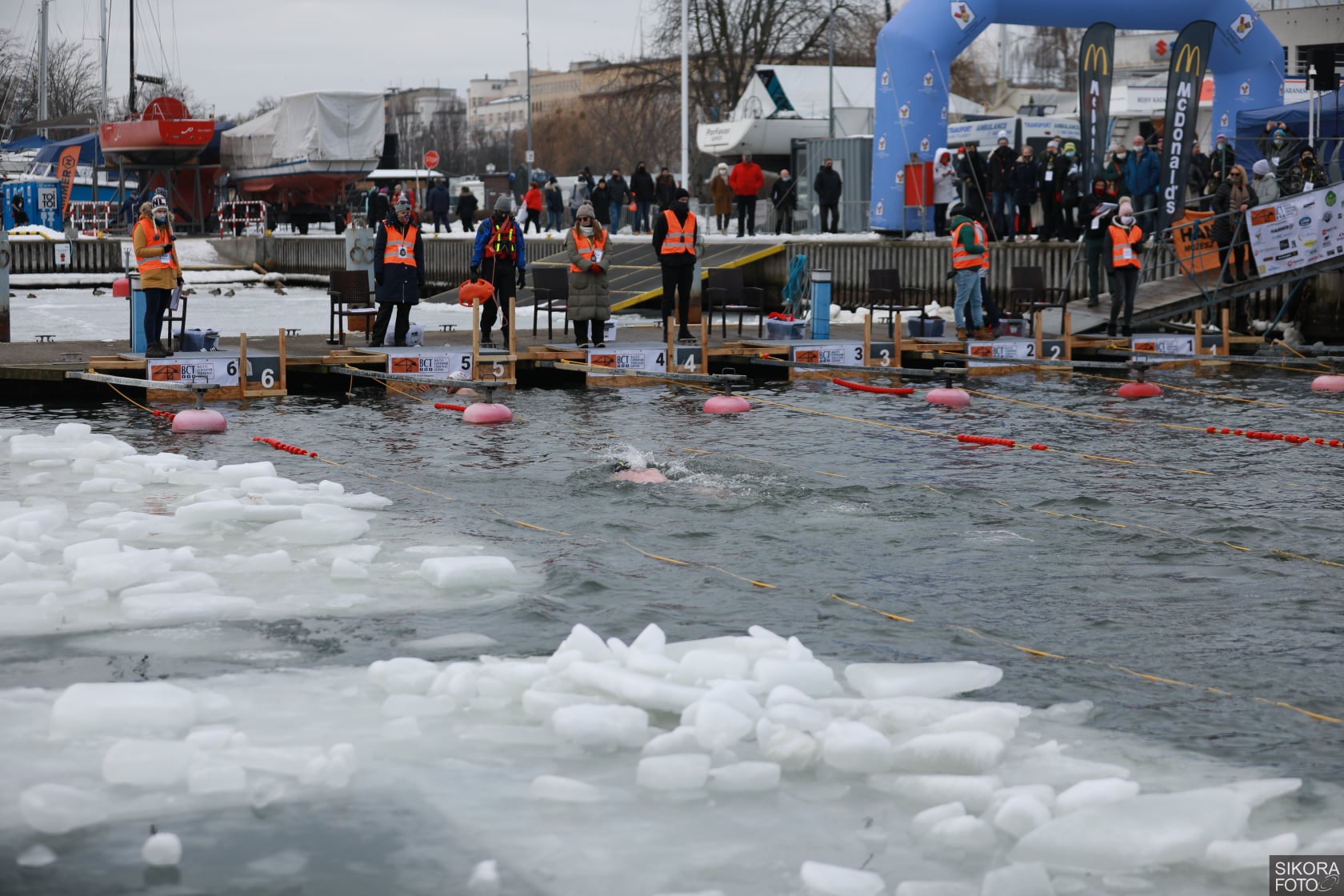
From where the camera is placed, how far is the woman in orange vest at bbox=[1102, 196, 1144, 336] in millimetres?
19938

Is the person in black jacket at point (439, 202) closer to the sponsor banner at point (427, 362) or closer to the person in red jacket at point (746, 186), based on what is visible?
the person in red jacket at point (746, 186)

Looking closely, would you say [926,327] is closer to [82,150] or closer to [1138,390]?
[1138,390]

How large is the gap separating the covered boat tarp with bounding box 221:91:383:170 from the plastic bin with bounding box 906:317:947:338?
27.2 metres

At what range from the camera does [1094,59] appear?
2141 centimetres

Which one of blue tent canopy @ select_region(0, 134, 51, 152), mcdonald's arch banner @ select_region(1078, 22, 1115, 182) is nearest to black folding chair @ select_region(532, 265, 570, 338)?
mcdonald's arch banner @ select_region(1078, 22, 1115, 182)

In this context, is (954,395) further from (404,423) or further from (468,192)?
(468,192)

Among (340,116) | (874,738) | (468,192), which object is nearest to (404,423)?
(874,738)

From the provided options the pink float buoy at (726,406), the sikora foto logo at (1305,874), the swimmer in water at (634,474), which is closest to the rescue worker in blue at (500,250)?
the pink float buoy at (726,406)

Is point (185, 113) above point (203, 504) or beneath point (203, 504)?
above

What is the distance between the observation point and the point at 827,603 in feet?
26.2

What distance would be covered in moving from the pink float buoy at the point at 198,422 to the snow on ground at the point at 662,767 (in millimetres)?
6516

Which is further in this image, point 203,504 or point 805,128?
point 805,128

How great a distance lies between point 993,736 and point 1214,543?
443 cm

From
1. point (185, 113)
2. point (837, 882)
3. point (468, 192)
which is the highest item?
point (185, 113)
